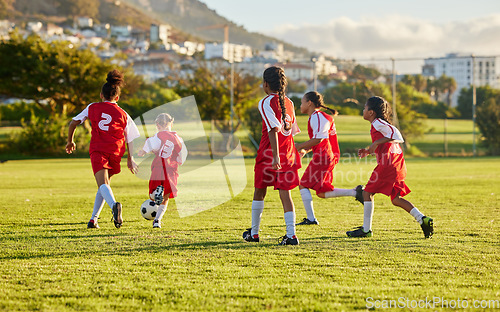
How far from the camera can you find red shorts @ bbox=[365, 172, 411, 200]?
6.02 metres

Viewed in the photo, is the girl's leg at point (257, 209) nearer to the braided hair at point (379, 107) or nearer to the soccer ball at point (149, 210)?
the soccer ball at point (149, 210)

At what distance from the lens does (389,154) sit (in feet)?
19.9

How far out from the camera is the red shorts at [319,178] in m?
6.92

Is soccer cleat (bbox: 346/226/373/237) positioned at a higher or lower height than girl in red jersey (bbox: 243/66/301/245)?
lower

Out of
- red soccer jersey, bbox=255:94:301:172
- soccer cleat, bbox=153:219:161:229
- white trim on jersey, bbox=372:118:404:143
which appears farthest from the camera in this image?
soccer cleat, bbox=153:219:161:229

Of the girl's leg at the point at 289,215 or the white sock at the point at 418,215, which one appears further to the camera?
the white sock at the point at 418,215

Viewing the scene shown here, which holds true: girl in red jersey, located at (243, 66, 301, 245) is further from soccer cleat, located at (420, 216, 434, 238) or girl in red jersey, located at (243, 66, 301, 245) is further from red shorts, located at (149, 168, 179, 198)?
red shorts, located at (149, 168, 179, 198)

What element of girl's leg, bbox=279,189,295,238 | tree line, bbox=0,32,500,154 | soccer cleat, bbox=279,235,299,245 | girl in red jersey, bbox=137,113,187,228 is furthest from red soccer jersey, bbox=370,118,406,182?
tree line, bbox=0,32,500,154

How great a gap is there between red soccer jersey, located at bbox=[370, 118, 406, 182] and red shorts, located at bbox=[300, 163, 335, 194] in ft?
3.10

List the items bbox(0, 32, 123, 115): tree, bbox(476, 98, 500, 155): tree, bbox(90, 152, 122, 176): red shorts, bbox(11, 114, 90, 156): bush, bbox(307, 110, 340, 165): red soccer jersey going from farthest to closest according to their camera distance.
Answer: bbox(0, 32, 123, 115): tree < bbox(11, 114, 90, 156): bush < bbox(476, 98, 500, 155): tree < bbox(90, 152, 122, 176): red shorts < bbox(307, 110, 340, 165): red soccer jersey

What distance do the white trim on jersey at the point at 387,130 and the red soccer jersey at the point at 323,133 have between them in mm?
582

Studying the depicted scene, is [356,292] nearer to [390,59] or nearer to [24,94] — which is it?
[390,59]

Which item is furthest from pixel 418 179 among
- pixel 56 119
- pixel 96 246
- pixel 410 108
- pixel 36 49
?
pixel 36 49

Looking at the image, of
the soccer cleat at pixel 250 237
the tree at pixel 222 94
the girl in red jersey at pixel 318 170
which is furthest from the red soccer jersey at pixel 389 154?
the tree at pixel 222 94
